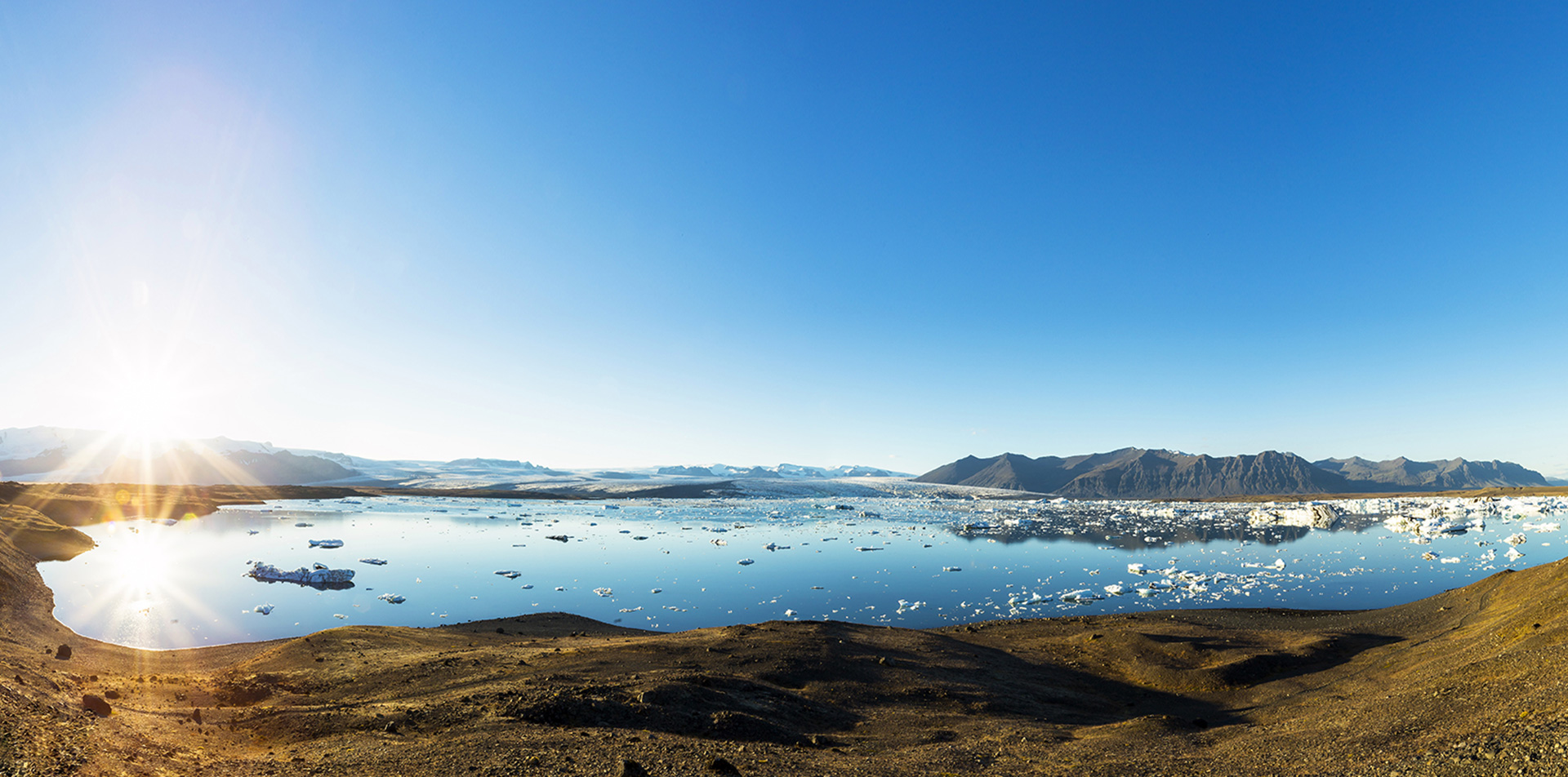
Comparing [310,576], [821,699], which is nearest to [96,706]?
[821,699]

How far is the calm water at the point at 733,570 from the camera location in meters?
30.3

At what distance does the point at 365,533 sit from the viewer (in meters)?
62.0

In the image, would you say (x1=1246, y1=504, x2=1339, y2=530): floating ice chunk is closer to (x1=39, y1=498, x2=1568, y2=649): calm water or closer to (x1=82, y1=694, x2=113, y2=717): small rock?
(x1=39, y1=498, x2=1568, y2=649): calm water

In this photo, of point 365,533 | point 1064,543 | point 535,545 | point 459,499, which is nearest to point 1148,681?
point 1064,543

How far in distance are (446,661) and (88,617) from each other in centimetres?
2362

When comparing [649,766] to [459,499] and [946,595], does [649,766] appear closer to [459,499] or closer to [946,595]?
[946,595]

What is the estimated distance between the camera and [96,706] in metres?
11.1

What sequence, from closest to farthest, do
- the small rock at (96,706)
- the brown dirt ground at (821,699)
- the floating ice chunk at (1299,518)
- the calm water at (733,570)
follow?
the brown dirt ground at (821,699) < the small rock at (96,706) < the calm water at (733,570) < the floating ice chunk at (1299,518)

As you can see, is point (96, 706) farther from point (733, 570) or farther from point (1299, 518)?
point (1299, 518)

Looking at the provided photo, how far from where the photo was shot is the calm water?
99.6 ft

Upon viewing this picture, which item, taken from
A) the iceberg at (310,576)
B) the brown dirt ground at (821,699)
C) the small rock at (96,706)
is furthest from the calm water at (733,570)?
the small rock at (96,706)

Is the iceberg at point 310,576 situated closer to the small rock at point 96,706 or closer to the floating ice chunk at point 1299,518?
the small rock at point 96,706

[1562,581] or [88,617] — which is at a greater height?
[1562,581]

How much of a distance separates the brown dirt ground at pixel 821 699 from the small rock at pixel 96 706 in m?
0.46
